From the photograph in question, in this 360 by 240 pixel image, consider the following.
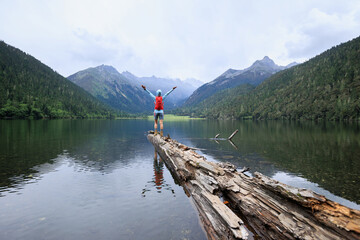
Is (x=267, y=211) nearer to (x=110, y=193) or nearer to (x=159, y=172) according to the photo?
(x=110, y=193)

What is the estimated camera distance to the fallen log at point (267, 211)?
5543mm

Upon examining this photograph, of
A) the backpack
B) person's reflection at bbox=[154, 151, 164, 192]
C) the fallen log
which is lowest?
person's reflection at bbox=[154, 151, 164, 192]

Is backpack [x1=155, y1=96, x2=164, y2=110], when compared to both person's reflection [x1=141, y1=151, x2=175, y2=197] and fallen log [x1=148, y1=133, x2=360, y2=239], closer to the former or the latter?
person's reflection [x1=141, y1=151, x2=175, y2=197]

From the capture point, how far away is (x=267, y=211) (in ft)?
24.1

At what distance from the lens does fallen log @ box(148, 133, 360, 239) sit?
5.54 meters

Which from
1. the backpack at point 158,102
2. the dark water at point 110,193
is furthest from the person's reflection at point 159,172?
the backpack at point 158,102

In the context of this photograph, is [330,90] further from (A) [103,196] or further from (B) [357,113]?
(A) [103,196]

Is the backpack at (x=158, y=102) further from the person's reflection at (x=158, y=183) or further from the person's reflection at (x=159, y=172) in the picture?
the person's reflection at (x=158, y=183)

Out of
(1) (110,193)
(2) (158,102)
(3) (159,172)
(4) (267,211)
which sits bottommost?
(3) (159,172)

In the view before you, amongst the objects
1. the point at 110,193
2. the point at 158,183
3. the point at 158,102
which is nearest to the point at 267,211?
the point at 158,183

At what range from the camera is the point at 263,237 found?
7.66 meters

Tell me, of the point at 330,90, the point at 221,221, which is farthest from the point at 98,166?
the point at 330,90

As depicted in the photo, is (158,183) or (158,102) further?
(158,102)

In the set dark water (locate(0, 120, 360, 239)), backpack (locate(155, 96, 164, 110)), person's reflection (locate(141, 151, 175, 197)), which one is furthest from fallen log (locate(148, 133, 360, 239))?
backpack (locate(155, 96, 164, 110))
